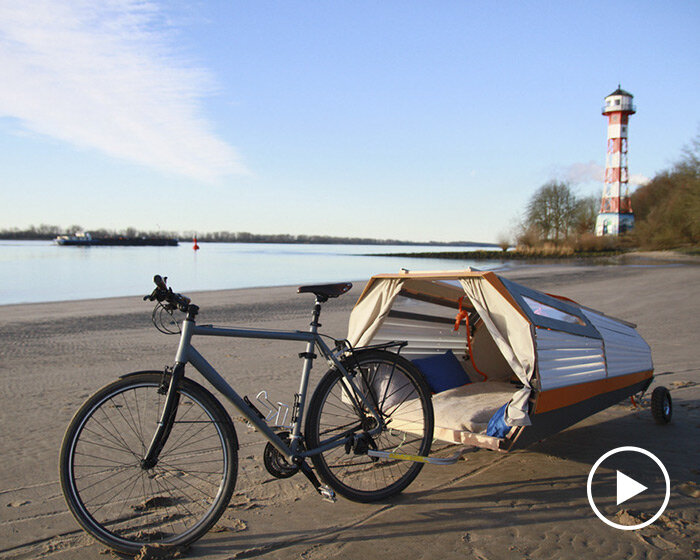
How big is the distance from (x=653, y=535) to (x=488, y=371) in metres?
2.67

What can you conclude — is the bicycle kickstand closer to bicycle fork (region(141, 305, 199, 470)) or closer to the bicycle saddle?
bicycle fork (region(141, 305, 199, 470))

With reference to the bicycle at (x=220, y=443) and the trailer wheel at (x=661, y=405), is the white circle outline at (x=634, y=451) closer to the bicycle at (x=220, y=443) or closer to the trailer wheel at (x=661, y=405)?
the trailer wheel at (x=661, y=405)

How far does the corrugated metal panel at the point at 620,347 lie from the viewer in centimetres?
499

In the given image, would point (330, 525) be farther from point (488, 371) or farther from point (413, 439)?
point (488, 371)

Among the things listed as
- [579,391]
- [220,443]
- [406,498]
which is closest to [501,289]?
[579,391]

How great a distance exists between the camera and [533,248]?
2549 inches

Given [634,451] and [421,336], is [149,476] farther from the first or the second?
[634,451]

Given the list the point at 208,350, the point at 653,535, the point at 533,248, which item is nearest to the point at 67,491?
the point at 653,535

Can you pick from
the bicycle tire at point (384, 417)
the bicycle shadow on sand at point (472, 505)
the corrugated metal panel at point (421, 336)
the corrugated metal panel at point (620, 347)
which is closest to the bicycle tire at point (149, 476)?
the bicycle shadow on sand at point (472, 505)

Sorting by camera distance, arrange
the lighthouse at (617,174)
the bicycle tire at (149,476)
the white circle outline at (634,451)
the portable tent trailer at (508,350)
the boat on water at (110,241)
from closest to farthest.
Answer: the bicycle tire at (149,476), the white circle outline at (634,451), the portable tent trailer at (508,350), the lighthouse at (617,174), the boat on water at (110,241)

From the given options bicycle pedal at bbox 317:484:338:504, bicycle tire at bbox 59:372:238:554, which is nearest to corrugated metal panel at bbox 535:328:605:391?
bicycle pedal at bbox 317:484:338:504

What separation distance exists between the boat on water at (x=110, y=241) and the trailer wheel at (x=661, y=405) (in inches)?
4860

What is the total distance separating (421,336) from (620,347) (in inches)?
70.5

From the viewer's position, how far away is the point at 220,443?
383 cm
